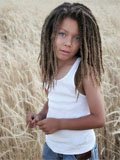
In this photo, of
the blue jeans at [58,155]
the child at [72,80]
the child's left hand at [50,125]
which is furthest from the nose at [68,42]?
the blue jeans at [58,155]

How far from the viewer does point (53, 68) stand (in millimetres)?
948

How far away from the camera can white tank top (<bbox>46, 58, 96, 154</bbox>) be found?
894mm

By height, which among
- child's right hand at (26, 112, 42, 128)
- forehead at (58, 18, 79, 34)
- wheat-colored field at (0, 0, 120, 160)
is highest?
forehead at (58, 18, 79, 34)

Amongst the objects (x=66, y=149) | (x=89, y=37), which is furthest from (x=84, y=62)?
(x=66, y=149)

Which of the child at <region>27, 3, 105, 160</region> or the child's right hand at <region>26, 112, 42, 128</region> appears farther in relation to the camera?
the child's right hand at <region>26, 112, 42, 128</region>

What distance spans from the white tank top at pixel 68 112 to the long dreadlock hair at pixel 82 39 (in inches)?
1.2

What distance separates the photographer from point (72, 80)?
870 millimetres

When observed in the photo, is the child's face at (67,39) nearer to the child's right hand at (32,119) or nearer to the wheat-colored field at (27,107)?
the child's right hand at (32,119)

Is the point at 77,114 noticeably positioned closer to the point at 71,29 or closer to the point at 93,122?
the point at 93,122

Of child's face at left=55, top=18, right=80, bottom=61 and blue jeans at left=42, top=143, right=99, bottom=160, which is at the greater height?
child's face at left=55, top=18, right=80, bottom=61

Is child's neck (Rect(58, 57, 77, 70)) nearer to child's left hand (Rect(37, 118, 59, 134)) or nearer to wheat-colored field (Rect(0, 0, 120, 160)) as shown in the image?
child's left hand (Rect(37, 118, 59, 134))

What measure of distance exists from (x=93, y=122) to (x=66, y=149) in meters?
0.14

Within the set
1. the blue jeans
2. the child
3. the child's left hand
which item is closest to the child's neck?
the child

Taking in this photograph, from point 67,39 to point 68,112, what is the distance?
0.71 feet
